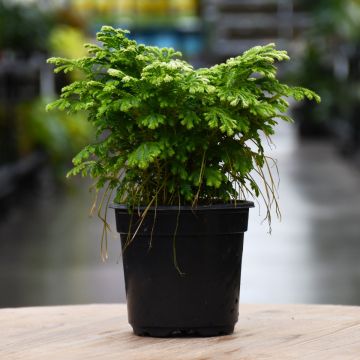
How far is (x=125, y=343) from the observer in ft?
7.23

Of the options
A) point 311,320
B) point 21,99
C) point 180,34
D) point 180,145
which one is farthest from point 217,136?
point 180,34

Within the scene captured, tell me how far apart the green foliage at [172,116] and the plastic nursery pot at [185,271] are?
0.05 meters

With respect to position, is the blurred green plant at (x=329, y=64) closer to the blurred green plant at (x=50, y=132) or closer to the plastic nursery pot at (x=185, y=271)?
the blurred green plant at (x=50, y=132)

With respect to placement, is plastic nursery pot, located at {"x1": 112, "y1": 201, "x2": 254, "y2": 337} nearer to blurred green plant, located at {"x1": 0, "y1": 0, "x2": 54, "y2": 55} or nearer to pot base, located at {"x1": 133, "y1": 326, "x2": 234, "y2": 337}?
pot base, located at {"x1": 133, "y1": 326, "x2": 234, "y2": 337}

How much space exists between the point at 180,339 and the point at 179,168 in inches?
12.7

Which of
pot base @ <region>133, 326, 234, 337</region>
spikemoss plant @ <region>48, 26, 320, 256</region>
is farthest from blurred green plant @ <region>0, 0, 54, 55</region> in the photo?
pot base @ <region>133, 326, 234, 337</region>

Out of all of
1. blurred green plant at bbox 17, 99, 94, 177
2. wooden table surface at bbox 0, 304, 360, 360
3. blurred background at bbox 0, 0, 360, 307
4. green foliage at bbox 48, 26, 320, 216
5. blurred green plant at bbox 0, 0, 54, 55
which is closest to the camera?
wooden table surface at bbox 0, 304, 360, 360

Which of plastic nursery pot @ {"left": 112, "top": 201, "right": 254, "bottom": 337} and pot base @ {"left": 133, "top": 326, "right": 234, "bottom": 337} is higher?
plastic nursery pot @ {"left": 112, "top": 201, "right": 254, "bottom": 337}

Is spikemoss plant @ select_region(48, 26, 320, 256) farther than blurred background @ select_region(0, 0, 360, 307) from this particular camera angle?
No

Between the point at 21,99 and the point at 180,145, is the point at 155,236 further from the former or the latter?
the point at 21,99

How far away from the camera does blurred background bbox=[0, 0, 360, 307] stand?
Answer: 6816 mm

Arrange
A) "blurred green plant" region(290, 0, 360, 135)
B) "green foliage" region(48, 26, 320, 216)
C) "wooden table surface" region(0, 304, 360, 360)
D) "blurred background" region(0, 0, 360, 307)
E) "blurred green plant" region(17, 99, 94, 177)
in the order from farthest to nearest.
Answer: "blurred green plant" region(290, 0, 360, 135) < "blurred green plant" region(17, 99, 94, 177) < "blurred background" region(0, 0, 360, 307) < "green foliage" region(48, 26, 320, 216) < "wooden table surface" region(0, 304, 360, 360)

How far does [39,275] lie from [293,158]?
1078cm

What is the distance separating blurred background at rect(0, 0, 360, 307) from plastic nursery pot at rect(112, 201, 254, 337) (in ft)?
12.5
